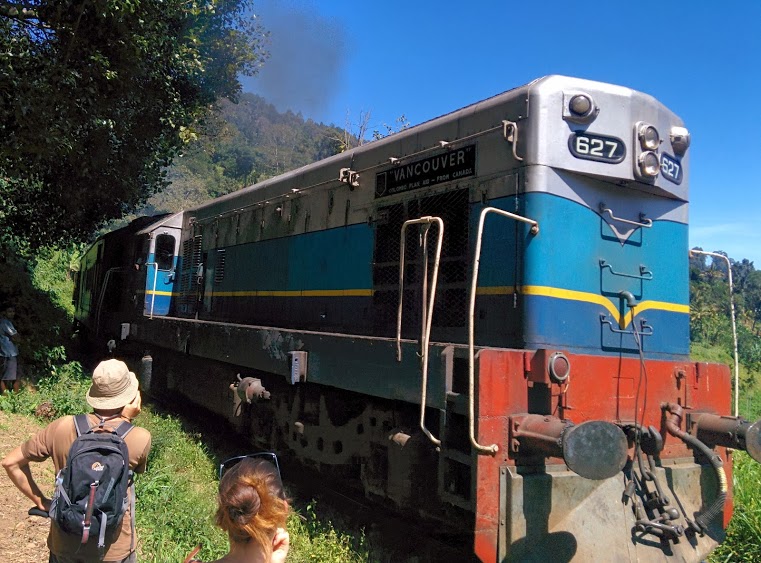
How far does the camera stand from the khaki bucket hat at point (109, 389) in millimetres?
2588

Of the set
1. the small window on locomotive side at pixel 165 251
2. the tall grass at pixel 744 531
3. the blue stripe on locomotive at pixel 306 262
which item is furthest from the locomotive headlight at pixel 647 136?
the small window on locomotive side at pixel 165 251

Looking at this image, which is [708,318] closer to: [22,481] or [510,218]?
[510,218]

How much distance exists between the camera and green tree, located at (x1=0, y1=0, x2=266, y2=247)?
7.57m

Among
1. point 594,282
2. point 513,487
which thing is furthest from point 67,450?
point 594,282

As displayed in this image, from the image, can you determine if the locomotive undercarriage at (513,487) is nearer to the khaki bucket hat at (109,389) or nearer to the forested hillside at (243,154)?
the khaki bucket hat at (109,389)

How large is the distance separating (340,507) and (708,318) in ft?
58.7

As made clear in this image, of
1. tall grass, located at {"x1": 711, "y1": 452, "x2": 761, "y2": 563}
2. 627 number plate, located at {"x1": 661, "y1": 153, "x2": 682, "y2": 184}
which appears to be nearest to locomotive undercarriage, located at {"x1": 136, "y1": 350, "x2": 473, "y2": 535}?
tall grass, located at {"x1": 711, "y1": 452, "x2": 761, "y2": 563}

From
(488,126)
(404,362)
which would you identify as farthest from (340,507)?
(488,126)

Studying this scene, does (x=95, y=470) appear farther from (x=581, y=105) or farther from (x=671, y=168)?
(x=671, y=168)

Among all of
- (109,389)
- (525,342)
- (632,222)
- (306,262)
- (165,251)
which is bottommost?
(109,389)

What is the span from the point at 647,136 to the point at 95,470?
3807 mm

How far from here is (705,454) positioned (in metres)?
3.85

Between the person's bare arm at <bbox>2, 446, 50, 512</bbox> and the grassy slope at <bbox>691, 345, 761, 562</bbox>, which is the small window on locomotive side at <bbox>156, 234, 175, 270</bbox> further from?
the grassy slope at <bbox>691, 345, 761, 562</bbox>

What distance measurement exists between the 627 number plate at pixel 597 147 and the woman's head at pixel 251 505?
306 cm
